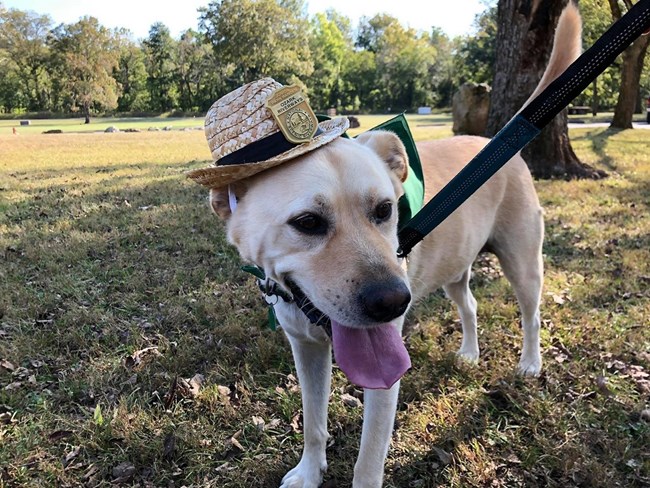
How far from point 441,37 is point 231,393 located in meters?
100.0

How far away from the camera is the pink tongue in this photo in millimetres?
1954

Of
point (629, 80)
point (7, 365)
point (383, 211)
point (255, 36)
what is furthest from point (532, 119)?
point (255, 36)

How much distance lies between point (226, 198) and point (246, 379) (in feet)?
5.25

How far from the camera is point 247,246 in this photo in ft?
7.06

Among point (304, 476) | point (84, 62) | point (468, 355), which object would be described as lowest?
point (304, 476)

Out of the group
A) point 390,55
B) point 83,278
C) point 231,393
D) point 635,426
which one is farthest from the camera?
point 390,55

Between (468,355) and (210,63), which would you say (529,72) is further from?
(210,63)

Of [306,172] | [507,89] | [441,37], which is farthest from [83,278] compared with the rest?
[441,37]

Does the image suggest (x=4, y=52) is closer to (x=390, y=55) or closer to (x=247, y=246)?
(x=390, y=55)

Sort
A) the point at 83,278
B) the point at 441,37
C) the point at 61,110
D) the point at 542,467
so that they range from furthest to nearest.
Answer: the point at 441,37, the point at 61,110, the point at 83,278, the point at 542,467

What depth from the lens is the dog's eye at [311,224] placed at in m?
1.94

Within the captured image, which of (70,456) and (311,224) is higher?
(311,224)

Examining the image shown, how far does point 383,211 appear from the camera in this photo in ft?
6.86

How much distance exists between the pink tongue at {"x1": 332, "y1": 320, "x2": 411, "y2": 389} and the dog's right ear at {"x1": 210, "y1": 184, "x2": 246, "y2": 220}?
694 millimetres
